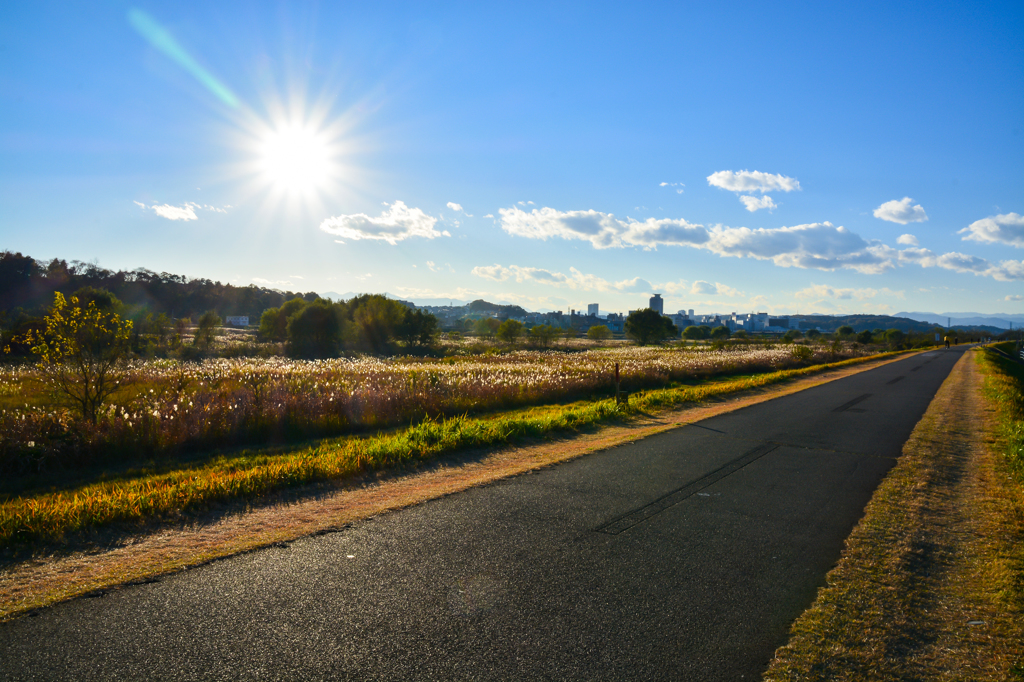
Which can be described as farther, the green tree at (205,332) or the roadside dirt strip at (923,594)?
the green tree at (205,332)

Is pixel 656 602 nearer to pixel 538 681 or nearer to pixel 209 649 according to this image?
pixel 538 681

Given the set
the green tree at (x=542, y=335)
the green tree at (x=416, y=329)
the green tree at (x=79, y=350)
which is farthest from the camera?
the green tree at (x=542, y=335)

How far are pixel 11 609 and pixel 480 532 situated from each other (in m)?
4.17

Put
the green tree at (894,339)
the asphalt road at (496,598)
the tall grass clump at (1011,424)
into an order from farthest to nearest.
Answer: the green tree at (894,339)
the tall grass clump at (1011,424)
the asphalt road at (496,598)

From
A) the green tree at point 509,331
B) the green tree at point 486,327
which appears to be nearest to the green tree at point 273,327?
the green tree at point 509,331

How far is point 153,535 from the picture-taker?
602cm

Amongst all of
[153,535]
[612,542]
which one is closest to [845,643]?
[612,542]

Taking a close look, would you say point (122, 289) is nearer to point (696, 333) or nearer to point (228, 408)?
point (228, 408)

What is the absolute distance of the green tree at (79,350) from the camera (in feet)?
40.4

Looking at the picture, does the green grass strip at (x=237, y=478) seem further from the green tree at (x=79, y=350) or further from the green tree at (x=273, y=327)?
the green tree at (x=273, y=327)

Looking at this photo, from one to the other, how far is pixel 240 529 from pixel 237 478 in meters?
1.94

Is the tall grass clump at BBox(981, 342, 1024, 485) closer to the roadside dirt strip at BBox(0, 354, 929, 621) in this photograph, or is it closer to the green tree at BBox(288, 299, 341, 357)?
the roadside dirt strip at BBox(0, 354, 929, 621)

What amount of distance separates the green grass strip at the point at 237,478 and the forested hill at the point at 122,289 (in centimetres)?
5007

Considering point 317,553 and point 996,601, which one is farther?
point 317,553
